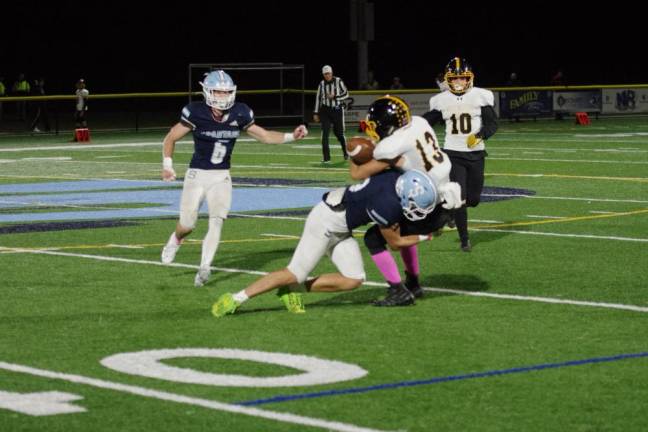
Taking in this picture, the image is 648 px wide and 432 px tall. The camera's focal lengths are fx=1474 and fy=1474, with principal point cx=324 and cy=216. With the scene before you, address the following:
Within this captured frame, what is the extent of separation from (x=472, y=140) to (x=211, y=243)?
3.50 m

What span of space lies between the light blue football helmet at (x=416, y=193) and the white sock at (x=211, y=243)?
2348 millimetres

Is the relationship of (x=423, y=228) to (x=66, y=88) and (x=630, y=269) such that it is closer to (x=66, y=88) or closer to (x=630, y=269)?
(x=630, y=269)

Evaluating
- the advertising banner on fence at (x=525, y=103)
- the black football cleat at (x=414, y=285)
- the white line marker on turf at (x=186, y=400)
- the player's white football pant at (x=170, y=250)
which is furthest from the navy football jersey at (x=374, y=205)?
the advertising banner on fence at (x=525, y=103)

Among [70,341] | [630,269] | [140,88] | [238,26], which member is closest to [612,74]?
[238,26]

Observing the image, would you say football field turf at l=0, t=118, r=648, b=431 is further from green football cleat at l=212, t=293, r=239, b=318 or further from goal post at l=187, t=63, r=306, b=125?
goal post at l=187, t=63, r=306, b=125

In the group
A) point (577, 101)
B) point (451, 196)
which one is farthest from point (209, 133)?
point (577, 101)

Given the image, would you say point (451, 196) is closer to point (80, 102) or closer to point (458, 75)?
point (458, 75)

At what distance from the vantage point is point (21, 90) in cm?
4406

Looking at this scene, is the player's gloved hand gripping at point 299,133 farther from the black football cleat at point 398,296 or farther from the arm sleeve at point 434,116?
the arm sleeve at point 434,116

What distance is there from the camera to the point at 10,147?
34.0 metres

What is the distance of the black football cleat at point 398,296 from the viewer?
10.6m

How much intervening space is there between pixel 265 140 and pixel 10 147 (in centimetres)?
2270

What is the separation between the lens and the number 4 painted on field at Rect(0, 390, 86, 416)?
728 cm

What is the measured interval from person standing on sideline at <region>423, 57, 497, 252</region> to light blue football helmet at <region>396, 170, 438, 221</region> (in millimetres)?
4353
